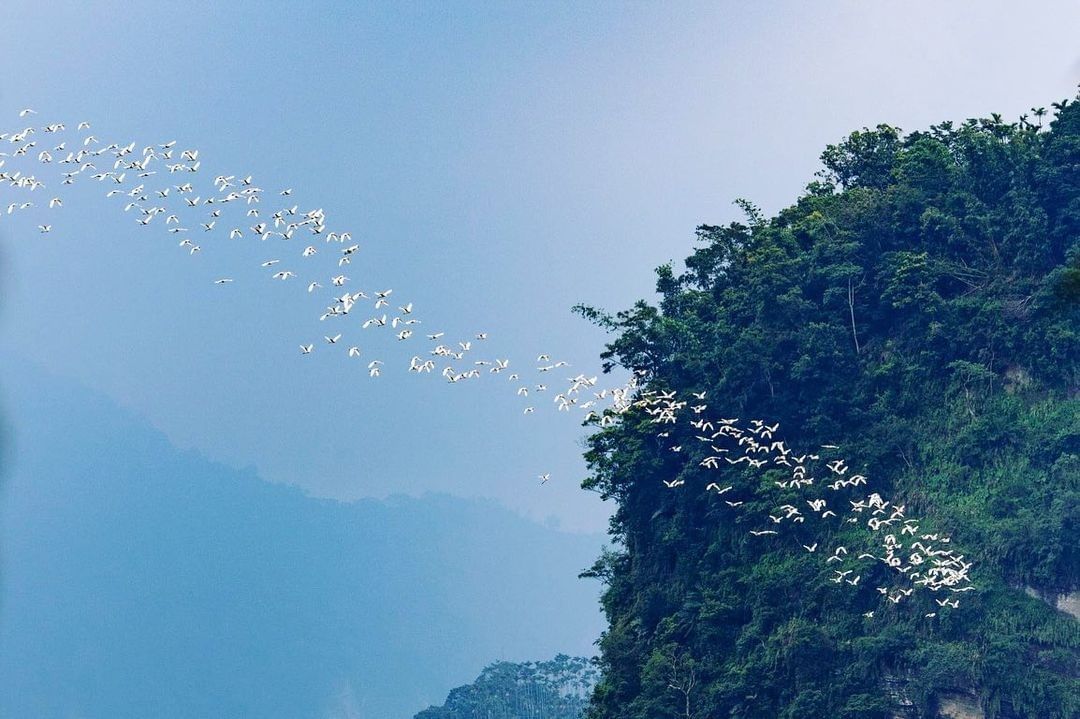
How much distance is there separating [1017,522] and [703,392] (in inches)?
421

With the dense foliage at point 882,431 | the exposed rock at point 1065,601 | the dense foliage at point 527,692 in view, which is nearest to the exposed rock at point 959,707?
the dense foliage at point 882,431

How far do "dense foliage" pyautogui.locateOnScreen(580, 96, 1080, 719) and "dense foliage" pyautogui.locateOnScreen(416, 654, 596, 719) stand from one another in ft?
157

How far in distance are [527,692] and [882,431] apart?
59.4 m

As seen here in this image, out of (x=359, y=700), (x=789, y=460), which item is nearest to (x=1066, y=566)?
(x=789, y=460)

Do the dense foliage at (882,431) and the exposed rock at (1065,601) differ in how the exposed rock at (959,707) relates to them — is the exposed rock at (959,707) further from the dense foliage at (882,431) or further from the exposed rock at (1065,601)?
the exposed rock at (1065,601)

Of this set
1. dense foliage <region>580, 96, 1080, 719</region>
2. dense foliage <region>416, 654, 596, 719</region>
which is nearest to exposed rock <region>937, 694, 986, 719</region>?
dense foliage <region>580, 96, 1080, 719</region>

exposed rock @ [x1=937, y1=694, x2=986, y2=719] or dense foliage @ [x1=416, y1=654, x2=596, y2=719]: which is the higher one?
dense foliage @ [x1=416, y1=654, x2=596, y2=719]

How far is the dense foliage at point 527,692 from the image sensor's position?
294ft

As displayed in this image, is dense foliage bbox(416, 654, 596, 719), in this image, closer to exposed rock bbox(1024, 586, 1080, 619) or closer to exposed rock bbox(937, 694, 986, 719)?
exposed rock bbox(937, 694, 986, 719)

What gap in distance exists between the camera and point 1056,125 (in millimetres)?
38625

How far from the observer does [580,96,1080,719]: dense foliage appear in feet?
114

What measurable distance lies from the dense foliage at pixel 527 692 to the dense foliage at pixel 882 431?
47.8 meters

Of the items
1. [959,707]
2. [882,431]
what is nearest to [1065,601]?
[959,707]

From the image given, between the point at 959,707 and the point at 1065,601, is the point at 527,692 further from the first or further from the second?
the point at 1065,601
